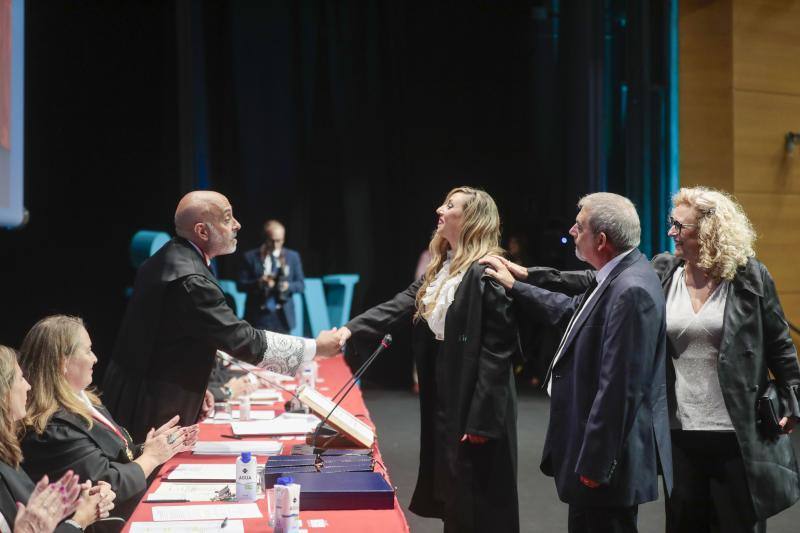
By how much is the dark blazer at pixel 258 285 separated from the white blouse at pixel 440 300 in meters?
4.22

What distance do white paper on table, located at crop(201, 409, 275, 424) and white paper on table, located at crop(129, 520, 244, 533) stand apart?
137 centimetres

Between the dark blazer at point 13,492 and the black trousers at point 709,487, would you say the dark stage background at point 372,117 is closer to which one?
the black trousers at point 709,487

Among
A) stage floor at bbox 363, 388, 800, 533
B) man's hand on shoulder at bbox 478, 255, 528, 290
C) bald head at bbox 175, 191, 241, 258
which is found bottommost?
stage floor at bbox 363, 388, 800, 533

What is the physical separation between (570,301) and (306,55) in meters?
6.66

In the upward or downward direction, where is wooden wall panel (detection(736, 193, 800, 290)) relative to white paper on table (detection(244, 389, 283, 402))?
upward

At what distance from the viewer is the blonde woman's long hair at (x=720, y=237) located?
2682 mm

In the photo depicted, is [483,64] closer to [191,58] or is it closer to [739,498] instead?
[191,58]

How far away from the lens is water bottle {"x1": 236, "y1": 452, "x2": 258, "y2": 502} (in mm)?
2242

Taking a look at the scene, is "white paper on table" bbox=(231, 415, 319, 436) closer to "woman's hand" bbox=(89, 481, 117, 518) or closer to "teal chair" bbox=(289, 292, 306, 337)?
"woman's hand" bbox=(89, 481, 117, 518)

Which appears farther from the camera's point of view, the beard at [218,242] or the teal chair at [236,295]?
the teal chair at [236,295]

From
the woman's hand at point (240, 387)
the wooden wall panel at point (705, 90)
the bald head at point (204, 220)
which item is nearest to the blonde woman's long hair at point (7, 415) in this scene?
the bald head at point (204, 220)

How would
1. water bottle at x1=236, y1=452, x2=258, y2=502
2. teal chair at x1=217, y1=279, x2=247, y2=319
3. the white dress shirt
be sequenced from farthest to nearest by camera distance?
teal chair at x1=217, y1=279, x2=247, y2=319 < the white dress shirt < water bottle at x1=236, y1=452, x2=258, y2=502

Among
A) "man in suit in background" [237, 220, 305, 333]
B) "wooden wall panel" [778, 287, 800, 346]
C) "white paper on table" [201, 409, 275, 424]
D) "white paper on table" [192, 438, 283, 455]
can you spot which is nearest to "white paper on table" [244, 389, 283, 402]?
"white paper on table" [201, 409, 275, 424]

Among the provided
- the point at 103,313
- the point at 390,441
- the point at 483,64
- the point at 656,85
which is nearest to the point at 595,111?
the point at 656,85
